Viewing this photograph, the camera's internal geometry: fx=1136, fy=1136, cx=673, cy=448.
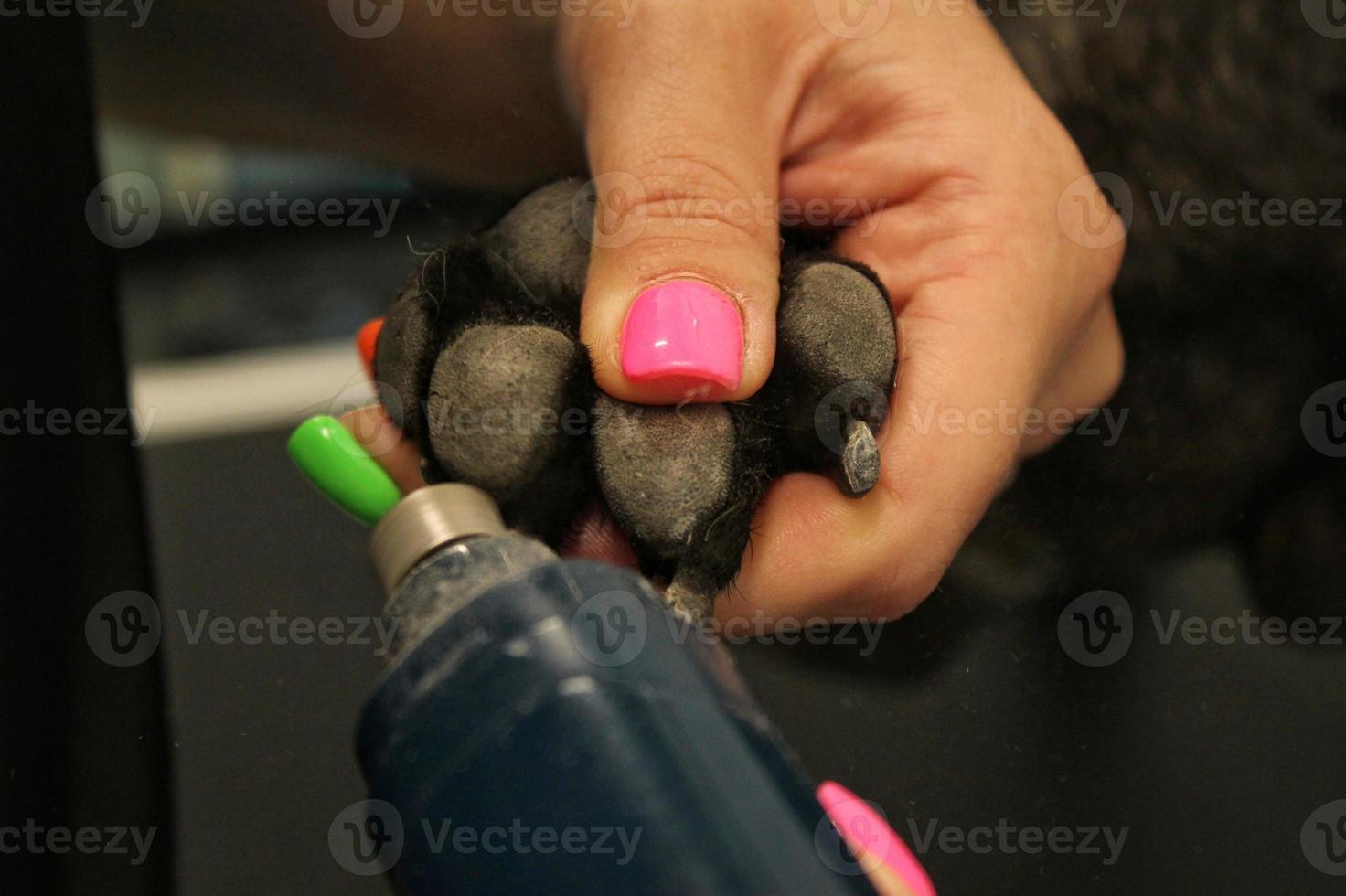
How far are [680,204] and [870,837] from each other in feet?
0.81

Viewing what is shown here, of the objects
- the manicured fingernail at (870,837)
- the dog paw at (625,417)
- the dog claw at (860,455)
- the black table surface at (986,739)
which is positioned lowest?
the black table surface at (986,739)

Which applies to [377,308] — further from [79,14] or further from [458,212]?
[79,14]

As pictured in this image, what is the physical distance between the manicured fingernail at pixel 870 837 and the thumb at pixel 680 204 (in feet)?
0.44

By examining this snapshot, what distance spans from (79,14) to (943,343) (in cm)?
55

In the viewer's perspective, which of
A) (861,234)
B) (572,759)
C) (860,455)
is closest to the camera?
(572,759)

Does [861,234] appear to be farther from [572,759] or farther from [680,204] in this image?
[572,759]

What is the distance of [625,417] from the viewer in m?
0.37

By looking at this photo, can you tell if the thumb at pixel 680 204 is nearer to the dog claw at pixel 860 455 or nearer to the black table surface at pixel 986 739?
the dog claw at pixel 860 455

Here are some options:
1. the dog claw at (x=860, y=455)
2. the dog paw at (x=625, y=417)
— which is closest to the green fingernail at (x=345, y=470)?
the dog paw at (x=625, y=417)

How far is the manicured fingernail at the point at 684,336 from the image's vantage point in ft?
1.24

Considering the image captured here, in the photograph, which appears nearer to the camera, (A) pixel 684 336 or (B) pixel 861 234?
(A) pixel 684 336

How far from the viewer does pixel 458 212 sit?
Answer: 2.09 ft

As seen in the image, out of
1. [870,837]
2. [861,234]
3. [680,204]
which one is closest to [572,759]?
[870,837]

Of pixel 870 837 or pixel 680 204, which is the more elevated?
pixel 680 204
